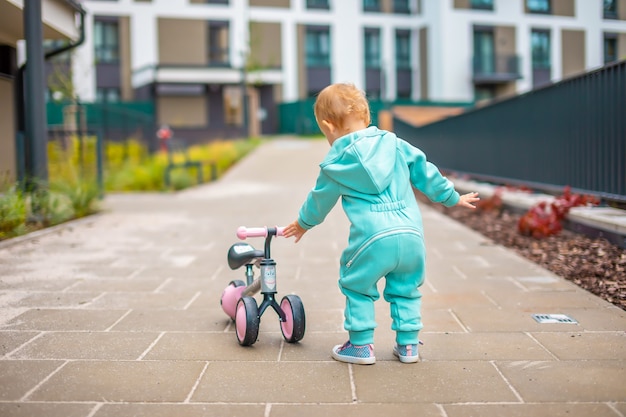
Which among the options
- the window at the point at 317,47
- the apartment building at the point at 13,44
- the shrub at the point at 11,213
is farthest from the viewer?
the window at the point at 317,47

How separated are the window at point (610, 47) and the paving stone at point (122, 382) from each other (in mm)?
6469

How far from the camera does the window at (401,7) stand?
39688 millimetres

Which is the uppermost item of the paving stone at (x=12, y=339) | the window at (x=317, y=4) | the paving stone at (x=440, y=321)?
the window at (x=317, y=4)

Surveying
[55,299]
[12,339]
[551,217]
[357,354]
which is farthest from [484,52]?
[12,339]

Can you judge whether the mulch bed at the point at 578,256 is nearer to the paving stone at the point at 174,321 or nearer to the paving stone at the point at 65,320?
the paving stone at the point at 174,321

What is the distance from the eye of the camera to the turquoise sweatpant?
10.9ft

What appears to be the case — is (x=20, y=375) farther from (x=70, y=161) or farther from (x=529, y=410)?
(x=70, y=161)

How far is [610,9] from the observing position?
809cm

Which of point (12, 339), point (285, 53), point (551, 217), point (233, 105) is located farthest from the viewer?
point (285, 53)

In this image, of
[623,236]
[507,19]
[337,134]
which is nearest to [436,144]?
[623,236]

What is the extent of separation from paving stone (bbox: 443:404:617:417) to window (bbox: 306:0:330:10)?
3714 cm

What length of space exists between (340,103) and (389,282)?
91cm

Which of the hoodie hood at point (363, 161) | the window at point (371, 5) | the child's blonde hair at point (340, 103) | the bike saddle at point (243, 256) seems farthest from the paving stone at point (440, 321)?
the window at point (371, 5)

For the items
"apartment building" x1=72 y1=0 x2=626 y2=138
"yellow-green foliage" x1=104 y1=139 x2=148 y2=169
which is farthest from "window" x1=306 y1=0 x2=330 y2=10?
"yellow-green foliage" x1=104 y1=139 x2=148 y2=169
